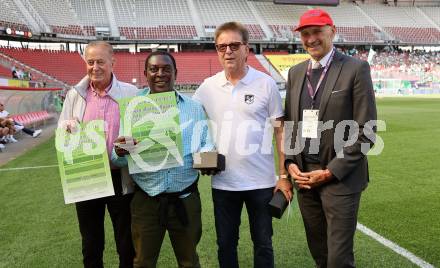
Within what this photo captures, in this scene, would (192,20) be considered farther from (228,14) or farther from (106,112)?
(106,112)

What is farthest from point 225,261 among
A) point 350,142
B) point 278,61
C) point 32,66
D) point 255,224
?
point 278,61

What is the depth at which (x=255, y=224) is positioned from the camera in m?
2.92

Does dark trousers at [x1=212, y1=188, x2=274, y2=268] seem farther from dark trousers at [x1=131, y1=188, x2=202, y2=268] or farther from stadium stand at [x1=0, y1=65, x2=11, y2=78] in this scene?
stadium stand at [x1=0, y1=65, x2=11, y2=78]

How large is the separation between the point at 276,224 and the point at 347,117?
2.51 metres

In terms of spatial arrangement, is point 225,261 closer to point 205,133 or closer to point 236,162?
point 236,162

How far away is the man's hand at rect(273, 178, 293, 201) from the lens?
284 centimetres

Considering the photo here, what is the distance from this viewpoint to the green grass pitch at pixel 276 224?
12.9 ft

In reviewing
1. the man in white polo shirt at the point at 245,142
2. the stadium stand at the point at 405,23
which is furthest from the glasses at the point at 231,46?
the stadium stand at the point at 405,23

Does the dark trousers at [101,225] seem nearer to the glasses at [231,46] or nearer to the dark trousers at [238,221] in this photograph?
the dark trousers at [238,221]

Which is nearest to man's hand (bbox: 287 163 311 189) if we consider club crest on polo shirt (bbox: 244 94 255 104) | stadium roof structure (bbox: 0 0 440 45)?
club crest on polo shirt (bbox: 244 94 255 104)

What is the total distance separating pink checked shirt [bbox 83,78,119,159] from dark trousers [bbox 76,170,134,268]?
0.87 ft

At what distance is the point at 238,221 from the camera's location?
2.99 m

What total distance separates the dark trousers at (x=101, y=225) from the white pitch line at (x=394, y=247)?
94.1 inches

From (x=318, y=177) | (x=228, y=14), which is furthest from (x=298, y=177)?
(x=228, y=14)
